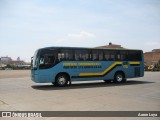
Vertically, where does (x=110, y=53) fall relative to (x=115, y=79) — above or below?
above

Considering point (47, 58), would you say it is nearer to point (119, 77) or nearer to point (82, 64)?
point (82, 64)

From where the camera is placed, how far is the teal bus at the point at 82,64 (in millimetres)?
16203

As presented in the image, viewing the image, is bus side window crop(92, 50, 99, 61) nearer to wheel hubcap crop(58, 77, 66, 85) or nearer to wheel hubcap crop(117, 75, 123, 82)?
wheel hubcap crop(117, 75, 123, 82)

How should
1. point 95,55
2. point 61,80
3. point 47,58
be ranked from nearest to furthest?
point 47,58
point 61,80
point 95,55

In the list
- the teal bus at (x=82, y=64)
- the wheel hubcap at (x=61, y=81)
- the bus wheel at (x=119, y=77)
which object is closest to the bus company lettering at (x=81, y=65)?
the teal bus at (x=82, y=64)

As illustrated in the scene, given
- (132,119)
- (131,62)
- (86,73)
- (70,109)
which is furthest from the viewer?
(131,62)

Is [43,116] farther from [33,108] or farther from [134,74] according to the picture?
[134,74]

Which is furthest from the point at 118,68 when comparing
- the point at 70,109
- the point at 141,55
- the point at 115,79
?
the point at 70,109

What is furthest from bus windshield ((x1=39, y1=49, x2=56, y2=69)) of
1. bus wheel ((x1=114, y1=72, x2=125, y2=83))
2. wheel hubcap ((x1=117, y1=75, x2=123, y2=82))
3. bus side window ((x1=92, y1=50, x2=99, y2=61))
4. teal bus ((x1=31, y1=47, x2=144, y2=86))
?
wheel hubcap ((x1=117, y1=75, x2=123, y2=82))

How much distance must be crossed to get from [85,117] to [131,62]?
1404 cm

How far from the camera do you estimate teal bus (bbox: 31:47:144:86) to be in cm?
1620

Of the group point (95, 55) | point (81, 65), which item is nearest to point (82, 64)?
point (81, 65)

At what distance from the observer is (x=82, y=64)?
698 inches

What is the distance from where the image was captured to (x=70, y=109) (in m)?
8.52
